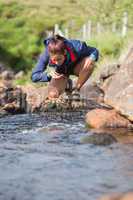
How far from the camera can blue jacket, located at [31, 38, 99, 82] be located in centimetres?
1063

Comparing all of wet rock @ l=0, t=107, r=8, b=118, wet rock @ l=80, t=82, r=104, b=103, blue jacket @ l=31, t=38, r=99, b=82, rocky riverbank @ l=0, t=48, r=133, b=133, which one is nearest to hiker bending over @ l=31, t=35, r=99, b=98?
blue jacket @ l=31, t=38, r=99, b=82

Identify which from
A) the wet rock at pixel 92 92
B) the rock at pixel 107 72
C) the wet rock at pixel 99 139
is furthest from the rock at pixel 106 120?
the rock at pixel 107 72

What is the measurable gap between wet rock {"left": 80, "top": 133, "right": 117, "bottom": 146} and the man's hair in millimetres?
1566

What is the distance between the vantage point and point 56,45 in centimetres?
1002

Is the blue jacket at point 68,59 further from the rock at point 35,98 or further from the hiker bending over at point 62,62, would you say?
the rock at point 35,98

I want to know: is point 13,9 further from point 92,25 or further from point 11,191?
point 11,191

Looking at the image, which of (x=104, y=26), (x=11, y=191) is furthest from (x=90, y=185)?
(x=104, y=26)

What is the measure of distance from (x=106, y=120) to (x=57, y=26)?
2620 cm

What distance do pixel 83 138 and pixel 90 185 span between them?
268 cm

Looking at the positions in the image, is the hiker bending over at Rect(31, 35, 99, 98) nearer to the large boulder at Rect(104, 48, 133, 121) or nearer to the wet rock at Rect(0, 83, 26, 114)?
the large boulder at Rect(104, 48, 133, 121)

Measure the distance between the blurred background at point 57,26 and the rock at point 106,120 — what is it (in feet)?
8.26

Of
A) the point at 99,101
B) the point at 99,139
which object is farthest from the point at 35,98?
the point at 99,139

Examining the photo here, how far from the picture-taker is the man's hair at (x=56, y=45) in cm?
997

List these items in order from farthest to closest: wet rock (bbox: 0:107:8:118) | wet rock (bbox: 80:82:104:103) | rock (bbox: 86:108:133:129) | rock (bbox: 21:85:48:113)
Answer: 1. wet rock (bbox: 80:82:104:103)
2. rock (bbox: 21:85:48:113)
3. wet rock (bbox: 0:107:8:118)
4. rock (bbox: 86:108:133:129)
